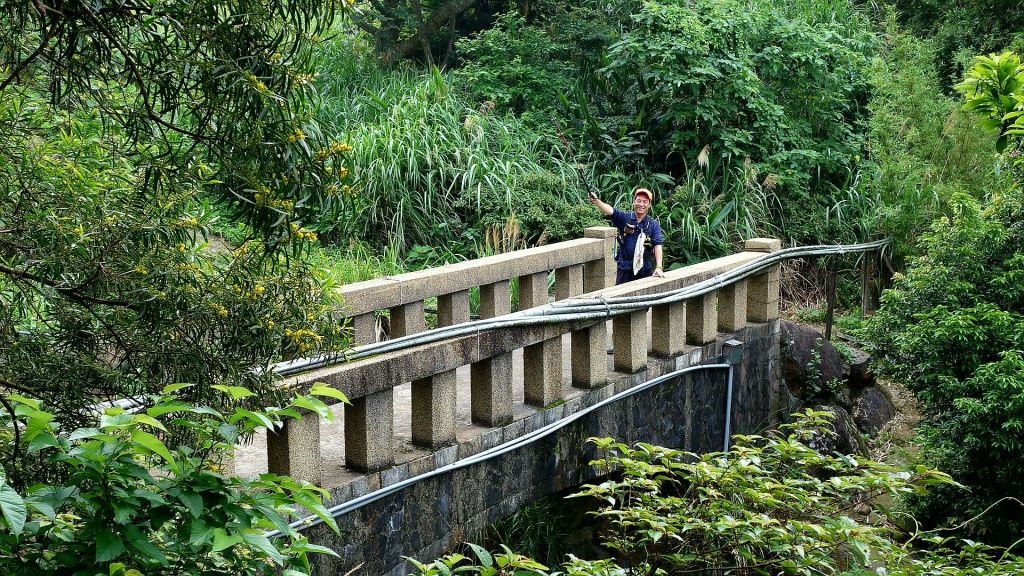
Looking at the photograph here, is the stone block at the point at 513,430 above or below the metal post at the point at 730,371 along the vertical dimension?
above

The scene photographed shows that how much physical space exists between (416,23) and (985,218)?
8.77 meters

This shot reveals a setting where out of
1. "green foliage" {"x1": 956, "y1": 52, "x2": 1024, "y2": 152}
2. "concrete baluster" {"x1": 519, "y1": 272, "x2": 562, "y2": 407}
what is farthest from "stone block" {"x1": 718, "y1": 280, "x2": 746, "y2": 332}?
"green foliage" {"x1": 956, "y1": 52, "x2": 1024, "y2": 152}

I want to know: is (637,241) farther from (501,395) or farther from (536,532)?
(501,395)

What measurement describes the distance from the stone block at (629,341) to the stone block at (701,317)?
0.81m

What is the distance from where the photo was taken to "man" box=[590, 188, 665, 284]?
859 centimetres

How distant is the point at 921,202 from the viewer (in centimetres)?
1189

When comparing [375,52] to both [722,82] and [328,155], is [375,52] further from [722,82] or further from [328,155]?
[328,155]

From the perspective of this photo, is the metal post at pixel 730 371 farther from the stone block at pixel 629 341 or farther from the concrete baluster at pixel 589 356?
the concrete baluster at pixel 589 356

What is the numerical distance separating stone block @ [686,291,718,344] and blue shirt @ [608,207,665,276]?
847mm

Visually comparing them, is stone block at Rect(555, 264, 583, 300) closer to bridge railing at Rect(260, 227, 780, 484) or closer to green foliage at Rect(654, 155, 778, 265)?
bridge railing at Rect(260, 227, 780, 484)

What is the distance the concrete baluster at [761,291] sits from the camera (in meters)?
8.75

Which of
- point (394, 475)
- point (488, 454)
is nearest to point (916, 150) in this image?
point (488, 454)

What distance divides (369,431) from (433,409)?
1.60ft

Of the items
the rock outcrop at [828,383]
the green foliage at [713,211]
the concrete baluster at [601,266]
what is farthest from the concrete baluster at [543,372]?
the green foliage at [713,211]
